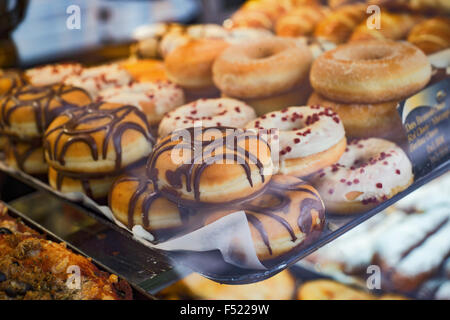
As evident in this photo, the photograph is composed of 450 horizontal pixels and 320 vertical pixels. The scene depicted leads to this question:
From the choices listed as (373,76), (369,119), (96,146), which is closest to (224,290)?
(96,146)

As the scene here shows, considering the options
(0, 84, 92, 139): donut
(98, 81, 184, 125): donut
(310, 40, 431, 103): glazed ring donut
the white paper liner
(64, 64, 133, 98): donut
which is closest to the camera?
the white paper liner

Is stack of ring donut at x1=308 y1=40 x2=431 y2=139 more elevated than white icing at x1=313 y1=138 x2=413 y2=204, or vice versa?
stack of ring donut at x1=308 y1=40 x2=431 y2=139

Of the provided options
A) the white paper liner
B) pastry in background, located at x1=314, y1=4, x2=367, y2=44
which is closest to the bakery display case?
the white paper liner

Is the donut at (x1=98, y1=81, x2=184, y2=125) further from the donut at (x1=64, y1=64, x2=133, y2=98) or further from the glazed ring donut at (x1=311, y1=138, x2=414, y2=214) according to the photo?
the glazed ring donut at (x1=311, y1=138, x2=414, y2=214)

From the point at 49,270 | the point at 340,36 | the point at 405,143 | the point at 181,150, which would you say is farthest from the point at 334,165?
the point at 340,36

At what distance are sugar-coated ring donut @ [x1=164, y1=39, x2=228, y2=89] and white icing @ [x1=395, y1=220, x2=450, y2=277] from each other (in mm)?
1209

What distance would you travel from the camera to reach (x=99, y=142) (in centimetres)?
166

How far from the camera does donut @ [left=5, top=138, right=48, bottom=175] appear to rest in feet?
6.77

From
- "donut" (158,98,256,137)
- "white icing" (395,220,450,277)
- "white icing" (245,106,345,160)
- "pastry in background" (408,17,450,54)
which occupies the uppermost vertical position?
"pastry in background" (408,17,450,54)

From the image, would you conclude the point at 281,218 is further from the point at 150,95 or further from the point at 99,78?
the point at 99,78

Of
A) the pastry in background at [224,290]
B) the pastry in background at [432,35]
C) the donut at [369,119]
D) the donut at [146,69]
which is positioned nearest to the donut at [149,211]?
the pastry in background at [224,290]

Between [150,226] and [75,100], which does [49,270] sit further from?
[75,100]

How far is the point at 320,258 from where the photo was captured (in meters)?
1.97
